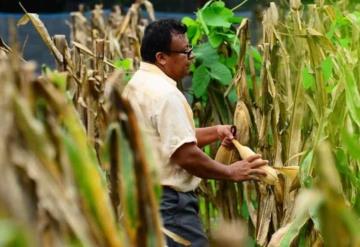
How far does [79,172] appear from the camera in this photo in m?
1.21

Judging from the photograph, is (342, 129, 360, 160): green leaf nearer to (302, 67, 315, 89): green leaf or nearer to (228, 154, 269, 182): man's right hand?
(228, 154, 269, 182): man's right hand

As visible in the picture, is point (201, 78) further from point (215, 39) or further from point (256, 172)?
point (256, 172)

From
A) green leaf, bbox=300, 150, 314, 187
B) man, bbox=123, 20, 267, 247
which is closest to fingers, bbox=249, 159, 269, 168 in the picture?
man, bbox=123, 20, 267, 247

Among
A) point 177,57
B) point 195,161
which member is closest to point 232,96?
point 177,57

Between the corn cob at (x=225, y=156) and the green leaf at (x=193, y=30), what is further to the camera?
the green leaf at (x=193, y=30)

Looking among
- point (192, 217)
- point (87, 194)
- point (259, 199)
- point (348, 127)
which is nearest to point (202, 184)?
point (259, 199)

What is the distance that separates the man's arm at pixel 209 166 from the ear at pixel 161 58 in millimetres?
376

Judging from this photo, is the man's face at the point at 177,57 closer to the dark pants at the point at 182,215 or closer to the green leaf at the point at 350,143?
the dark pants at the point at 182,215

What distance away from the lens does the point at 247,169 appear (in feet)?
10.4

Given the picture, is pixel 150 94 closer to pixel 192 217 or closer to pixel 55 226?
pixel 192 217

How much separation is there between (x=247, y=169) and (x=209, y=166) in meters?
0.13

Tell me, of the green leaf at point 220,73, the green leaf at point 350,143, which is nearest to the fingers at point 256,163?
the green leaf at point 220,73

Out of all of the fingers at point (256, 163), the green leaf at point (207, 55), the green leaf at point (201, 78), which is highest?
the green leaf at point (207, 55)

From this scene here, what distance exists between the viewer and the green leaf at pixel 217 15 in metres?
3.90
